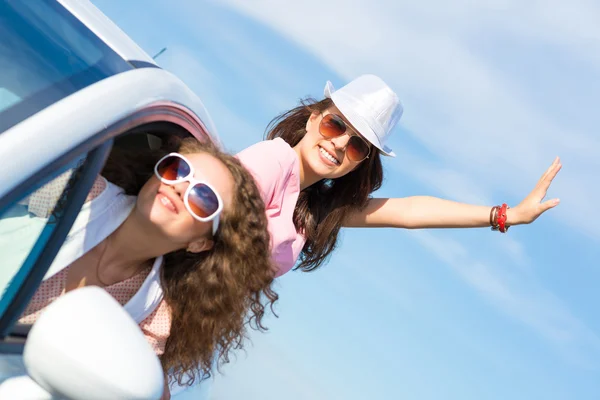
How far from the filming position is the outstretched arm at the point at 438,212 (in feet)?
12.4

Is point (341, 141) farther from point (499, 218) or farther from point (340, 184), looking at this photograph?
point (499, 218)

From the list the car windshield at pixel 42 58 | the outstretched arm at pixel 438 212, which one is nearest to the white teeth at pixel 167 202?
the car windshield at pixel 42 58

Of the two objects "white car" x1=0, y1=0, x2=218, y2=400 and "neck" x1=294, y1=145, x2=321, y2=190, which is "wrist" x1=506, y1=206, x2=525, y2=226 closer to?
"neck" x1=294, y1=145, x2=321, y2=190

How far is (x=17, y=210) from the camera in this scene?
1615mm

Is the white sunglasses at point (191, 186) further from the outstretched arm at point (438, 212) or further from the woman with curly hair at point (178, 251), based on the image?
the outstretched arm at point (438, 212)

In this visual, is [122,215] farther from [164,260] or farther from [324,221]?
[324,221]

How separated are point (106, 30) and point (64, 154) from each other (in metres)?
0.57

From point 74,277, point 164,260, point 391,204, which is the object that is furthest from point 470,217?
point 74,277

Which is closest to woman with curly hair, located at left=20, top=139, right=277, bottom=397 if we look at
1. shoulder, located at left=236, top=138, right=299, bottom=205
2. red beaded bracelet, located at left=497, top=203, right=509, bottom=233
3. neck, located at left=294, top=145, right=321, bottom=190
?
shoulder, located at left=236, top=138, right=299, bottom=205

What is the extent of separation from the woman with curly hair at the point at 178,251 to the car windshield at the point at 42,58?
302 millimetres

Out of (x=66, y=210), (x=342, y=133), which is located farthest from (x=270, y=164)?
(x=66, y=210)

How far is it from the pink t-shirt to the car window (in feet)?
3.29

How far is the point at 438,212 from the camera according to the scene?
12.7 ft

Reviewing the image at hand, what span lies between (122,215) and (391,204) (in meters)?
2.00
